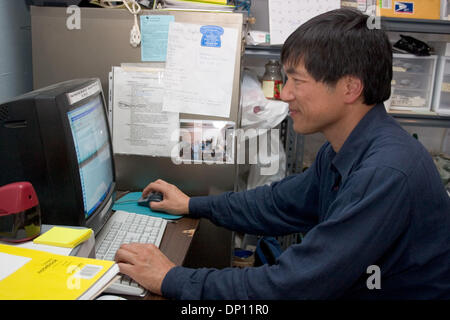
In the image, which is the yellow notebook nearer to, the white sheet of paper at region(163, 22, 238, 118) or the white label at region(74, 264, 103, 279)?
the white label at region(74, 264, 103, 279)

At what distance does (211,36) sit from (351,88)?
583 mm

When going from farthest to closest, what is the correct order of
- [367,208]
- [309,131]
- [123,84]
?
[123,84]
[309,131]
[367,208]

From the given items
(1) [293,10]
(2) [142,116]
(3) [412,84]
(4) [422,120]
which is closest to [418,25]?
(3) [412,84]

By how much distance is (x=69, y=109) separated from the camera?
0.89m

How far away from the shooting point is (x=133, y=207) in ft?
4.32

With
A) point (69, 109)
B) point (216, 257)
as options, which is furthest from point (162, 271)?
point (216, 257)

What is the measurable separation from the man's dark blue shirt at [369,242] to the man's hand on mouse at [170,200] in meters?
0.43

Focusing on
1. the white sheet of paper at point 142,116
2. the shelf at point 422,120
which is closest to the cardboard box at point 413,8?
the shelf at point 422,120

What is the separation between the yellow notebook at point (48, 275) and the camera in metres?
0.62

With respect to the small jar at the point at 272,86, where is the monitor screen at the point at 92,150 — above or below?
below

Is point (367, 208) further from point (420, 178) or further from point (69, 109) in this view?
point (69, 109)

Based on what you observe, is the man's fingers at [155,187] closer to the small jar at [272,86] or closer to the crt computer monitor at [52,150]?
the crt computer monitor at [52,150]

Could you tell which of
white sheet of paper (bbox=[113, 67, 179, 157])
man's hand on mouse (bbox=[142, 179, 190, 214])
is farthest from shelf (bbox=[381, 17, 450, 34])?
man's hand on mouse (bbox=[142, 179, 190, 214])
